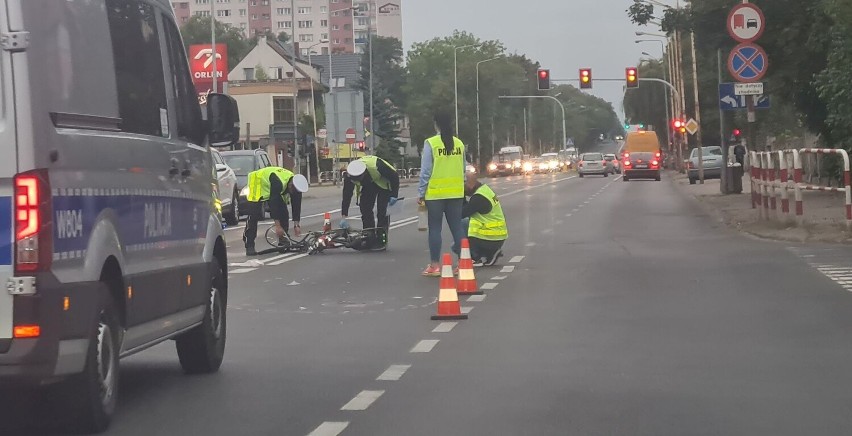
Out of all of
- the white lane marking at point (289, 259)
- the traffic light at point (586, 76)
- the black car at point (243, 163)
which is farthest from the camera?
the traffic light at point (586, 76)

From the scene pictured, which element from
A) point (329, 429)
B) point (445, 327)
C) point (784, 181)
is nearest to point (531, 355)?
point (445, 327)

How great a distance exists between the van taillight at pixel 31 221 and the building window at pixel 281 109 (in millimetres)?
116536

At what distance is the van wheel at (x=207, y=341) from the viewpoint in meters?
10.1

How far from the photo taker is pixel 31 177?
695cm

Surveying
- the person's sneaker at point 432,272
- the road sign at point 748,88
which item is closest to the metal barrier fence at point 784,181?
the road sign at point 748,88

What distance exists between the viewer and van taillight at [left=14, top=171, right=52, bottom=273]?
22.8ft

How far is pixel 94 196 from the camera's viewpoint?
764cm

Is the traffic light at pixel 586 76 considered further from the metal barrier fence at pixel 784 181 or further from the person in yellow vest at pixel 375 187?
the person in yellow vest at pixel 375 187

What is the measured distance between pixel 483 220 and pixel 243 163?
787 inches

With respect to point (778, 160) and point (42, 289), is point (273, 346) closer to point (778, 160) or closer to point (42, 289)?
point (42, 289)

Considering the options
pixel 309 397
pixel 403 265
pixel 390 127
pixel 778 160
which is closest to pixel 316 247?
pixel 403 265

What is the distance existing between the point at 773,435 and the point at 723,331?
15.3ft

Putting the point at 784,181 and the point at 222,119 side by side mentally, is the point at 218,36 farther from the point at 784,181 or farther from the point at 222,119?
the point at 222,119

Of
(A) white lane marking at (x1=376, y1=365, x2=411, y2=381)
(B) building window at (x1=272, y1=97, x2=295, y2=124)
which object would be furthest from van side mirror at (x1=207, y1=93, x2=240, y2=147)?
(B) building window at (x1=272, y1=97, x2=295, y2=124)
